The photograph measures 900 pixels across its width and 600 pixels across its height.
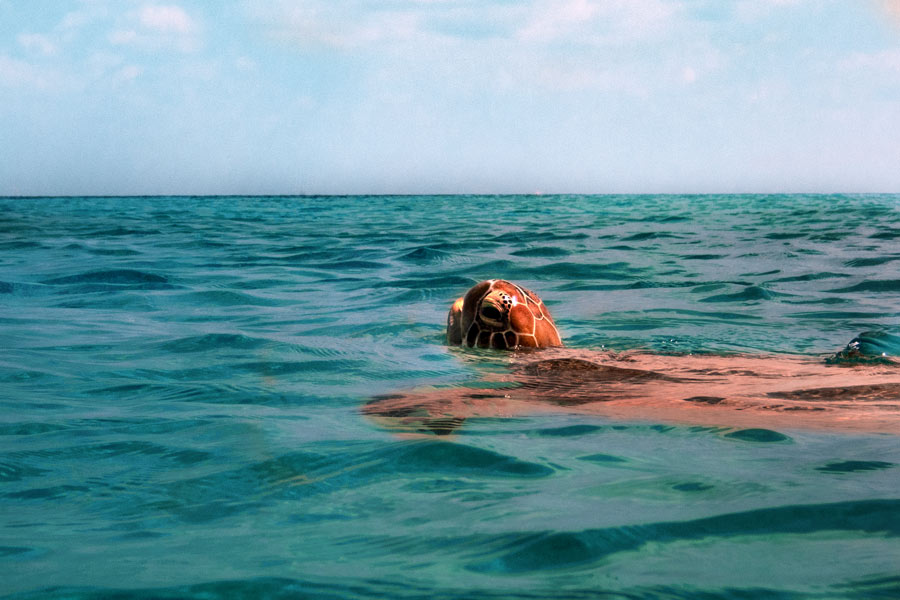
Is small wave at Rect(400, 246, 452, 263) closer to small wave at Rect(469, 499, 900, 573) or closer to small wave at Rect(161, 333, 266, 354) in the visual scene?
small wave at Rect(161, 333, 266, 354)

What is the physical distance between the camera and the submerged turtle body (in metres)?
5.25

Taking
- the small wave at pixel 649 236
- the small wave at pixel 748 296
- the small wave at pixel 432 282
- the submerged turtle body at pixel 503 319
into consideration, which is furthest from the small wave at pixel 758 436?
the small wave at pixel 649 236

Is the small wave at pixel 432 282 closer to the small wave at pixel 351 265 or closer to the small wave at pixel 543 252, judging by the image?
the small wave at pixel 351 265

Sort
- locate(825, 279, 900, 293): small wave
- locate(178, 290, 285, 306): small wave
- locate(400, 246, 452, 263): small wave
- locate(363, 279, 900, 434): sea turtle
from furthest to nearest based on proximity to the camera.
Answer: locate(400, 246, 452, 263): small wave → locate(825, 279, 900, 293): small wave → locate(178, 290, 285, 306): small wave → locate(363, 279, 900, 434): sea turtle

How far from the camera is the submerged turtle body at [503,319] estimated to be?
17.2ft

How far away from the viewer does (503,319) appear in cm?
526

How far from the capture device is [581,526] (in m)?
2.28

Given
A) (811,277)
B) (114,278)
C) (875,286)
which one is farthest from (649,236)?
(114,278)

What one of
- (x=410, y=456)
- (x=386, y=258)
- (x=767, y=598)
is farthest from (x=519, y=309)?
(x=386, y=258)

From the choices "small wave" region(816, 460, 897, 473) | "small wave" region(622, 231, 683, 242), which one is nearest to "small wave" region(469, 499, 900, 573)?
"small wave" region(816, 460, 897, 473)

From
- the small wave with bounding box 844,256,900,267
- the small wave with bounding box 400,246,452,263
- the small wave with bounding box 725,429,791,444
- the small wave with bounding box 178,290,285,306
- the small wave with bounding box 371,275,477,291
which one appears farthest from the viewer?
the small wave with bounding box 400,246,452,263

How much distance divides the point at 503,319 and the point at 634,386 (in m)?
1.22

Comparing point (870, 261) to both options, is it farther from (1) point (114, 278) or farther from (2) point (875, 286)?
(1) point (114, 278)

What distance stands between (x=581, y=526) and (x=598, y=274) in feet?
31.3
